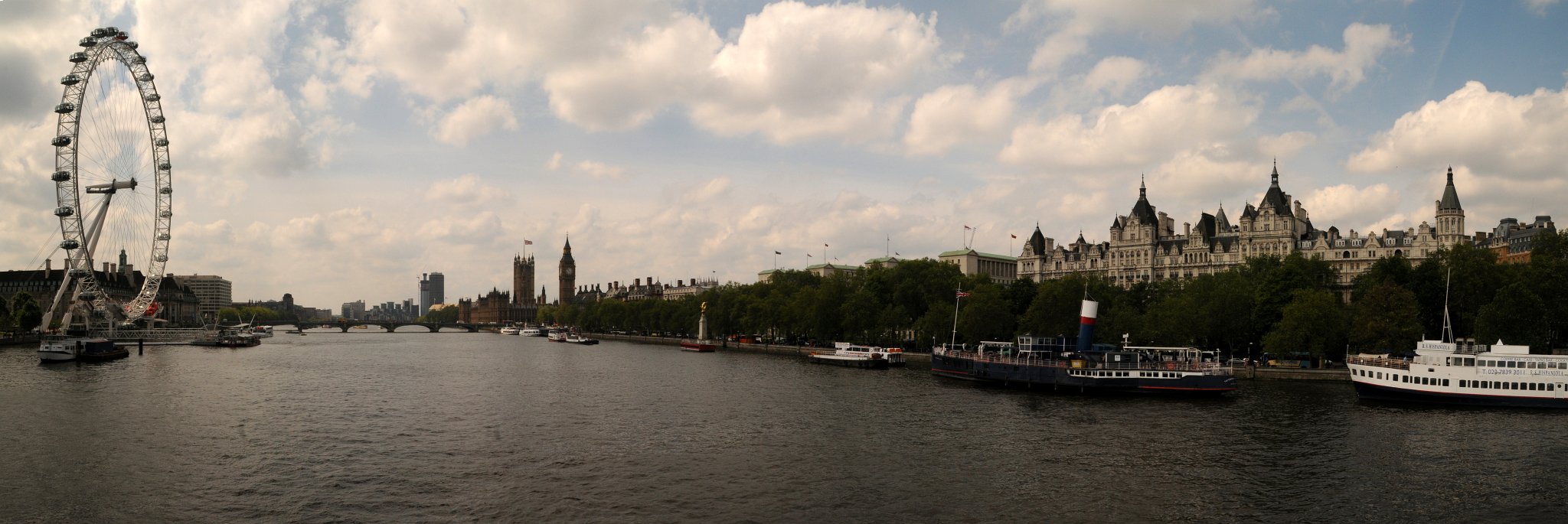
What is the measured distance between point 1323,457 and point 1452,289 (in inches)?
2789

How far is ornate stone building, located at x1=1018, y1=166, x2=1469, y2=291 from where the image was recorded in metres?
152

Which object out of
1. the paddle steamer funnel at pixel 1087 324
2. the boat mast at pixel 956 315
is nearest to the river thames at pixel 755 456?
the paddle steamer funnel at pixel 1087 324

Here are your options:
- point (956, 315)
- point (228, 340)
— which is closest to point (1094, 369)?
point (956, 315)

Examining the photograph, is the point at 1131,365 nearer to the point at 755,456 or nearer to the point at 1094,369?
the point at 1094,369

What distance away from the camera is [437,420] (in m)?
62.9

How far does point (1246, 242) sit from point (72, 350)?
180588 mm

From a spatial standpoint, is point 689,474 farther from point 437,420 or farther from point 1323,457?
point 1323,457

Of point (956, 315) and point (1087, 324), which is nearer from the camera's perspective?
point (1087, 324)

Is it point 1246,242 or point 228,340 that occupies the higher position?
point 1246,242

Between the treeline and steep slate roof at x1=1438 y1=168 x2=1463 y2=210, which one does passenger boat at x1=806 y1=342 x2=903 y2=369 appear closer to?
the treeline

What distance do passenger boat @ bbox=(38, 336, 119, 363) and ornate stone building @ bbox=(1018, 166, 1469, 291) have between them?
5419 inches

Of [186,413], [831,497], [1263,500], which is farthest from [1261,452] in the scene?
[186,413]

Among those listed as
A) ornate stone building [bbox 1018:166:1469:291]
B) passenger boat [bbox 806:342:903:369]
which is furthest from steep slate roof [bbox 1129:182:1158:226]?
passenger boat [bbox 806:342:903:369]

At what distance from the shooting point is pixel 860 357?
12112cm
